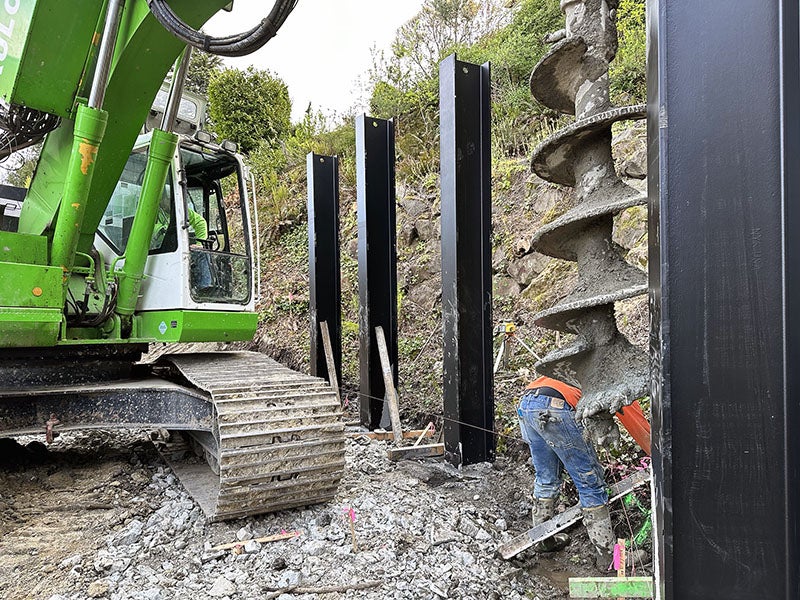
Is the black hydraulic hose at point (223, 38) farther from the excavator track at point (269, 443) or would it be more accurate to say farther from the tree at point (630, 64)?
the tree at point (630, 64)

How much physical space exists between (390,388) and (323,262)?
1952mm

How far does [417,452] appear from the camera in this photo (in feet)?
15.2

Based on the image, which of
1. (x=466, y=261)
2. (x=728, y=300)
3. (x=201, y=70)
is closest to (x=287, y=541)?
(x=466, y=261)

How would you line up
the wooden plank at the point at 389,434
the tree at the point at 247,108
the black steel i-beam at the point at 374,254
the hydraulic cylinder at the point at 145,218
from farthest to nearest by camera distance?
the tree at the point at 247,108
the black steel i-beam at the point at 374,254
the wooden plank at the point at 389,434
the hydraulic cylinder at the point at 145,218

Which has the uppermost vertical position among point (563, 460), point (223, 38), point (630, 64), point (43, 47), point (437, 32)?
point (437, 32)

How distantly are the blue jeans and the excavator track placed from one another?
1142 millimetres

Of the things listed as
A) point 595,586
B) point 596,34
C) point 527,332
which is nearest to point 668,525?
point 596,34

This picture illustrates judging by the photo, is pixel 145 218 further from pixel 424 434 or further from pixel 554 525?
pixel 554 525

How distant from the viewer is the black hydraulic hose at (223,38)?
259 cm

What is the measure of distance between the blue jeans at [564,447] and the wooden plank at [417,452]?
1.46m

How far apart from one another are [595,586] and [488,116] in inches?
131

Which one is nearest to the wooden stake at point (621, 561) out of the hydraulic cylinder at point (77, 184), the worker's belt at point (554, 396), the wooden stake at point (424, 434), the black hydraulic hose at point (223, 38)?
the worker's belt at point (554, 396)

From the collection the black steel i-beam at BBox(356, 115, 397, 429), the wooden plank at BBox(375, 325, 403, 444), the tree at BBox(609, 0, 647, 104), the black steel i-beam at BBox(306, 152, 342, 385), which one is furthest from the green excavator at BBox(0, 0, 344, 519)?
the tree at BBox(609, 0, 647, 104)

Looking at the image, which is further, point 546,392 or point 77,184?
point 77,184
